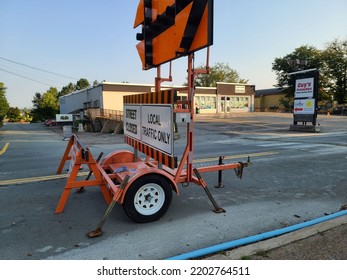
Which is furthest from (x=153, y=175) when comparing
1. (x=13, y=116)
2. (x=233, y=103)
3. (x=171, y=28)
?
(x=13, y=116)

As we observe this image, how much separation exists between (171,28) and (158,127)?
161 cm

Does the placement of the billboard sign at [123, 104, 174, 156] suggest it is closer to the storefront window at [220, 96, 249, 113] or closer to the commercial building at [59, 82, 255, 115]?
the commercial building at [59, 82, 255, 115]

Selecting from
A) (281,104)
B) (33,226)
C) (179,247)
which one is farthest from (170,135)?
(281,104)

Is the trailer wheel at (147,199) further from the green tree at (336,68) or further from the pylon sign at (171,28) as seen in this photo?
the green tree at (336,68)

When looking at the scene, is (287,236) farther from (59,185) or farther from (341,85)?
(341,85)

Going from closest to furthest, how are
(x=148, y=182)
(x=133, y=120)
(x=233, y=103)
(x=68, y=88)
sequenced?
1. (x=148, y=182)
2. (x=133, y=120)
3. (x=233, y=103)
4. (x=68, y=88)

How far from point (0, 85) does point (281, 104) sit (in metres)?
53.3

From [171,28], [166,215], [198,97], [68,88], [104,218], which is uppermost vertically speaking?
[68,88]

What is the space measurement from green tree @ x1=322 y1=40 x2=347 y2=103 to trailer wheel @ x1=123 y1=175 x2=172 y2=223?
6309 centimetres

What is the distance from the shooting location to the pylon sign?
3.62m

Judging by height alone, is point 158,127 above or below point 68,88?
below

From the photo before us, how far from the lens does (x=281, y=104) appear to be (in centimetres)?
6138

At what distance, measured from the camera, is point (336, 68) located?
186ft

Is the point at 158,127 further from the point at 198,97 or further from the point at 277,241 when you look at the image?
the point at 198,97
